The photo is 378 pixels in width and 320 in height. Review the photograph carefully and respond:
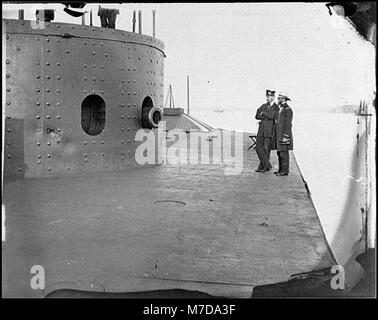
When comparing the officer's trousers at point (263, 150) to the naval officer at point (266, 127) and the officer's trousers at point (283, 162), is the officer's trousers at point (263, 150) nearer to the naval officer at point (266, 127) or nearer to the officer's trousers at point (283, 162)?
the naval officer at point (266, 127)

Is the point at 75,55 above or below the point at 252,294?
above

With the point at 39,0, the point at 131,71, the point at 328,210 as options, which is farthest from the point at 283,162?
the point at 39,0

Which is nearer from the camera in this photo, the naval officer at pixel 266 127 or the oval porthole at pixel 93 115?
the oval porthole at pixel 93 115

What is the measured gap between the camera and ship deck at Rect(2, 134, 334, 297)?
2.70 m

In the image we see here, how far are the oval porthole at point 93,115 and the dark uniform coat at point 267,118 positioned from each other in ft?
9.08

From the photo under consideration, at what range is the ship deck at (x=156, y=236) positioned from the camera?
270 cm

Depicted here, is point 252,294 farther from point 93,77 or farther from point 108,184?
point 93,77

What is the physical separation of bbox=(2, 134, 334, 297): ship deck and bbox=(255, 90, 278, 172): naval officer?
6.84 ft

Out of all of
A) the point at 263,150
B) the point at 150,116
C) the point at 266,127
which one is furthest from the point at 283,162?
the point at 150,116

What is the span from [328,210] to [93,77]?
382cm

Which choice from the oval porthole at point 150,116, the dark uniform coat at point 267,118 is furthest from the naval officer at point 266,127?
the oval porthole at point 150,116

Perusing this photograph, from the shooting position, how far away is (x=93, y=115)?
22.7 ft
